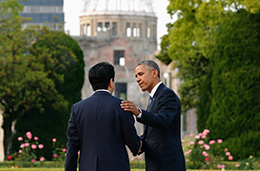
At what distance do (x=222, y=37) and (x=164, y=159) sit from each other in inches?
484

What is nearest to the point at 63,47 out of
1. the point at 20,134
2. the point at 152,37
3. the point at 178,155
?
the point at 20,134

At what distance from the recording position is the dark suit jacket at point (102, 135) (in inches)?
→ 179

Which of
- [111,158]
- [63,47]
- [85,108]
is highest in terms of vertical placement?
[63,47]

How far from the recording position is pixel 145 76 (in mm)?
5309

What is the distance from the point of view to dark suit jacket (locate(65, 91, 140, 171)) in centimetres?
455

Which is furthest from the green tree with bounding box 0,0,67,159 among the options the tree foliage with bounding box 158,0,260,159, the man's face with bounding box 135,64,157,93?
the man's face with bounding box 135,64,157,93

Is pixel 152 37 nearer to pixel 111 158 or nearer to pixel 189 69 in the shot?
pixel 189 69

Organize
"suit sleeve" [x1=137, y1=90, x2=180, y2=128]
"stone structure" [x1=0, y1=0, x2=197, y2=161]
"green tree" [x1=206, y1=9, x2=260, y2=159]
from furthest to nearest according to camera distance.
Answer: "stone structure" [x1=0, y1=0, x2=197, y2=161] < "green tree" [x1=206, y1=9, x2=260, y2=159] < "suit sleeve" [x1=137, y1=90, x2=180, y2=128]

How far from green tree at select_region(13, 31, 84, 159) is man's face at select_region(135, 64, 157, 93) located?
13.3 meters

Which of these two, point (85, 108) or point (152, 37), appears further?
point (152, 37)

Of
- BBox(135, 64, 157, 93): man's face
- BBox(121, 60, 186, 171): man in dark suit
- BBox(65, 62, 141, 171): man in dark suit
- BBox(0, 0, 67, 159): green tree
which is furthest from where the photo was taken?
BBox(0, 0, 67, 159): green tree

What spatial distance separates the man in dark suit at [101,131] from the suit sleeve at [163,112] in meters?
0.29

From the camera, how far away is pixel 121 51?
164 feet

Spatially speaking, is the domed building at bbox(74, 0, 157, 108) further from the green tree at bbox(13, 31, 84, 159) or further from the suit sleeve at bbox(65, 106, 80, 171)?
the suit sleeve at bbox(65, 106, 80, 171)
